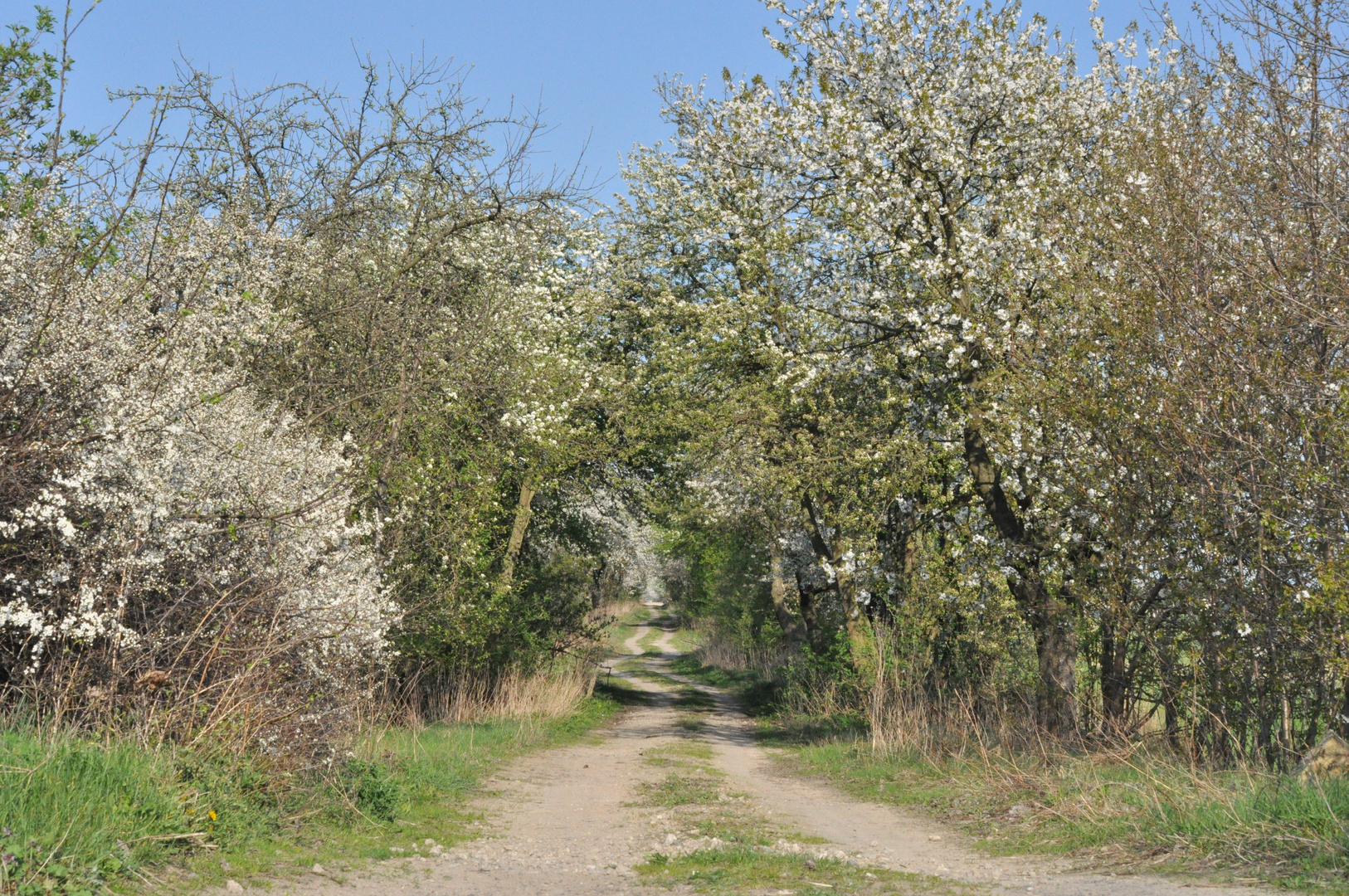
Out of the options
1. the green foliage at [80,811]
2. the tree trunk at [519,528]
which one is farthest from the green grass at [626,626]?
the green foliage at [80,811]

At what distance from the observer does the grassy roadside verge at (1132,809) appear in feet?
19.9

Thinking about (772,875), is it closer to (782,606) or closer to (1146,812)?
(1146,812)

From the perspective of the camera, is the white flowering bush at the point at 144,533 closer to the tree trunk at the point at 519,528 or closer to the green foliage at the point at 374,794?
the green foliage at the point at 374,794

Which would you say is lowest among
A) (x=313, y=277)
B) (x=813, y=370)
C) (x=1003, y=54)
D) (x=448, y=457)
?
(x=448, y=457)

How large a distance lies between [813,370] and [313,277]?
6.76 meters

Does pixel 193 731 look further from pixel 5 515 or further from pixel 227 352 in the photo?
pixel 227 352

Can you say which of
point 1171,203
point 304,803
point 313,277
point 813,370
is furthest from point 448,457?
point 1171,203

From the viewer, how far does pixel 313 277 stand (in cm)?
1360

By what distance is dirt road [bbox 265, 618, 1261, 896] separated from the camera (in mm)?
6191

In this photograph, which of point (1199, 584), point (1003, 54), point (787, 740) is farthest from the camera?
point (787, 740)

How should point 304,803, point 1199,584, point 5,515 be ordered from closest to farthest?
point 5,515 < point 304,803 < point 1199,584

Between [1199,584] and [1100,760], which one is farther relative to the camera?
[1100,760]

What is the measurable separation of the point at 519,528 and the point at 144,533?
36.4 feet

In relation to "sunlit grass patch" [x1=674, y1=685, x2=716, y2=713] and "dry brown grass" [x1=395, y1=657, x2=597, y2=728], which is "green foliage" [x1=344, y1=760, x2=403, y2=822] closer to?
"dry brown grass" [x1=395, y1=657, x2=597, y2=728]
